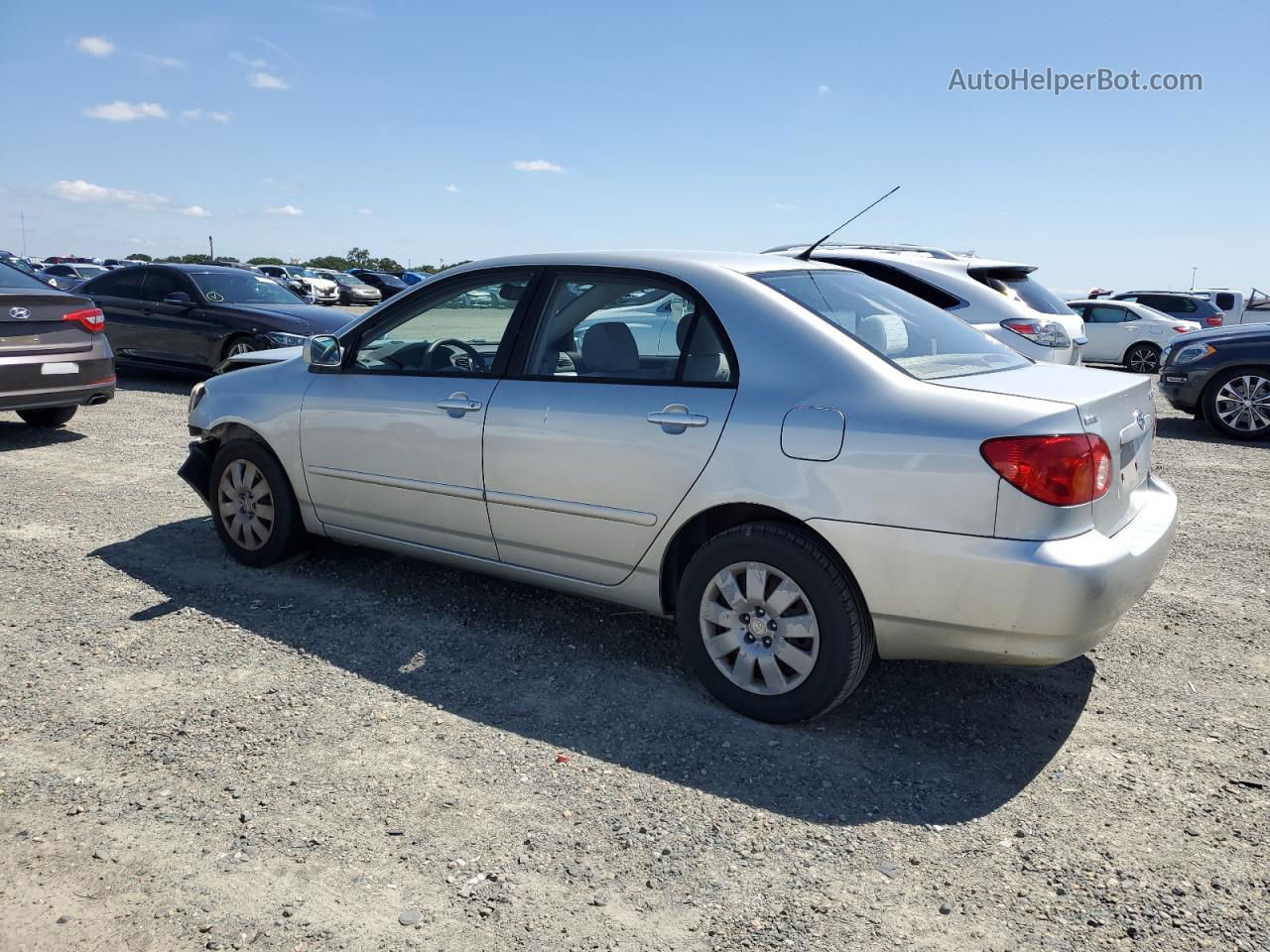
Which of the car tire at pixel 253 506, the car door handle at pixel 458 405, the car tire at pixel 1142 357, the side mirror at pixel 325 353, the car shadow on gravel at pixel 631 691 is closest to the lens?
the car shadow on gravel at pixel 631 691

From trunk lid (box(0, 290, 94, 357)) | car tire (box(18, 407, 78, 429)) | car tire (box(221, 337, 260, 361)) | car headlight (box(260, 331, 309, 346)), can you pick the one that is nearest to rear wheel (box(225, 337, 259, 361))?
car tire (box(221, 337, 260, 361))

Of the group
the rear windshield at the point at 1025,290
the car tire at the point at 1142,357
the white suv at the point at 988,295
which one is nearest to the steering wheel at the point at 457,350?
the white suv at the point at 988,295

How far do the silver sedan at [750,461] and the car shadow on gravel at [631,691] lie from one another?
0.24 metres

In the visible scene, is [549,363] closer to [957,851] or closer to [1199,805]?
[957,851]

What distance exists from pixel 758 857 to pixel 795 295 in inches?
79.4

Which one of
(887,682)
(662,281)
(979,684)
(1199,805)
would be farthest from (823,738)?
(662,281)

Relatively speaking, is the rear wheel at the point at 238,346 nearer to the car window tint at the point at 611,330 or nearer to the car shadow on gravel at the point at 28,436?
the car shadow on gravel at the point at 28,436

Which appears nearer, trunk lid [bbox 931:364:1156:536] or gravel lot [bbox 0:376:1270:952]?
gravel lot [bbox 0:376:1270:952]

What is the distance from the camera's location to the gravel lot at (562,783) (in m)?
2.59

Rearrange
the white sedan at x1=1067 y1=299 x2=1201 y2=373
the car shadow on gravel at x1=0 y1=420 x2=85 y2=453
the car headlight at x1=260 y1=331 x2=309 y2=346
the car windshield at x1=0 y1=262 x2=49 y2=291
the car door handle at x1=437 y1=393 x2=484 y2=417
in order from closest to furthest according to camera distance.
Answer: the car door handle at x1=437 y1=393 x2=484 y2=417 → the car windshield at x1=0 y1=262 x2=49 y2=291 → the car shadow on gravel at x1=0 y1=420 x2=85 y2=453 → the car headlight at x1=260 y1=331 x2=309 y2=346 → the white sedan at x1=1067 y1=299 x2=1201 y2=373

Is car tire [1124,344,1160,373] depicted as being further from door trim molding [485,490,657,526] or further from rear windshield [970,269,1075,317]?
door trim molding [485,490,657,526]

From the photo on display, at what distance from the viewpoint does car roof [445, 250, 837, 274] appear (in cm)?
399

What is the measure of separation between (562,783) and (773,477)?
122 centimetres

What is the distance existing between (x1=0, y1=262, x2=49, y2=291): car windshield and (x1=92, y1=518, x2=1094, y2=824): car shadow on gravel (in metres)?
4.32
